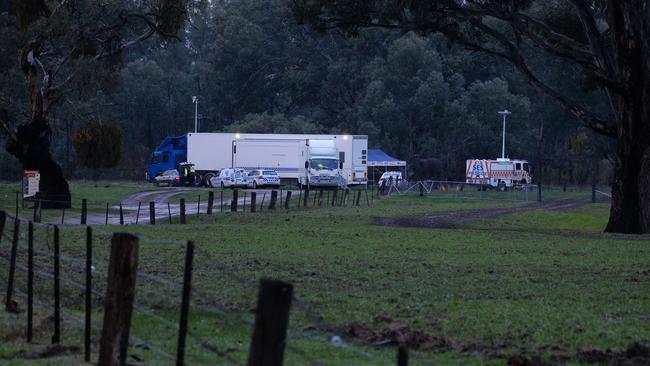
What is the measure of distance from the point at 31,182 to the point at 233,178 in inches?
1158

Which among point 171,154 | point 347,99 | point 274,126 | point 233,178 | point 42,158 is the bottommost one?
point 233,178

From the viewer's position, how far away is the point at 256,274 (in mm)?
19453

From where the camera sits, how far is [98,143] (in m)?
49.3

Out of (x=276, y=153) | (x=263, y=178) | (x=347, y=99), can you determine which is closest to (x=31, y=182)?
(x=263, y=178)

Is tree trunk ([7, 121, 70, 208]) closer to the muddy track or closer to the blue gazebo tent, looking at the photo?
the muddy track

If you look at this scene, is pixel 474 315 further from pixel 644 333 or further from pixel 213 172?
pixel 213 172

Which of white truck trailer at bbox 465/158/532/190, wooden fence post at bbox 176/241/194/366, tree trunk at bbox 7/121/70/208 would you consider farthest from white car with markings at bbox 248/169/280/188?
wooden fence post at bbox 176/241/194/366

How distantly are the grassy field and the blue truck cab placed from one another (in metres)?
55.3

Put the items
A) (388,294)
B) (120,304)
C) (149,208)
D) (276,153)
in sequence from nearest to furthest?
(120,304)
(388,294)
(149,208)
(276,153)

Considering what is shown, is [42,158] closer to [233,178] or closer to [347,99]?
[233,178]

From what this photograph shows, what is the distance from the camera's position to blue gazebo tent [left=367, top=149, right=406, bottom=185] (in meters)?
91.2

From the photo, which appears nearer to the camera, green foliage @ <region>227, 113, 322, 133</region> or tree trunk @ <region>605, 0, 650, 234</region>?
tree trunk @ <region>605, 0, 650, 234</region>

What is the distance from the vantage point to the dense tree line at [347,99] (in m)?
94.4

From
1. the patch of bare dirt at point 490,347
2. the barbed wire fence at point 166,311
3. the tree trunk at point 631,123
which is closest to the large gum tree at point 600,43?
the tree trunk at point 631,123
